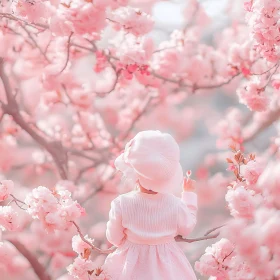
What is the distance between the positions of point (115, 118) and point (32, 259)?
1.62 m

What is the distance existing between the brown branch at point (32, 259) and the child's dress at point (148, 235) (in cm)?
68

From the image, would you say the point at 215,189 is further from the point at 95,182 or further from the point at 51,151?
the point at 51,151

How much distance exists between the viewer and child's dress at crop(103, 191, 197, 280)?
1.67 meters

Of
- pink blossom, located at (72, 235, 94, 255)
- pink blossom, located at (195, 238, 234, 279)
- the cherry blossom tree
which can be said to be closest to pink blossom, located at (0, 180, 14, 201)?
the cherry blossom tree

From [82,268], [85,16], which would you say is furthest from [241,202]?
[85,16]

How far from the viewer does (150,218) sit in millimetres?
1675

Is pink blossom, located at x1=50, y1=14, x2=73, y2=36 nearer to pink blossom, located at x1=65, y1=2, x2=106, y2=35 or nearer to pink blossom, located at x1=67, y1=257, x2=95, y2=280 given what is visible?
pink blossom, located at x1=65, y1=2, x2=106, y2=35

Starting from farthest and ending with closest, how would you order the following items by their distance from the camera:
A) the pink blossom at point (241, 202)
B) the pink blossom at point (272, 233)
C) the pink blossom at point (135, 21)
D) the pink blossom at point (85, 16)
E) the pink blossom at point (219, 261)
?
the pink blossom at point (135, 21) → the pink blossom at point (85, 16) → the pink blossom at point (219, 261) → the pink blossom at point (241, 202) → the pink blossom at point (272, 233)

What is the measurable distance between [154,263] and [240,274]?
0.30 metres

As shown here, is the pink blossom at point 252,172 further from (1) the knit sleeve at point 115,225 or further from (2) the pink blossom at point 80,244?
(2) the pink blossom at point 80,244

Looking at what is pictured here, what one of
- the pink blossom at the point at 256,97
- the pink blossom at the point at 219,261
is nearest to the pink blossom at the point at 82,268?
the pink blossom at the point at 219,261

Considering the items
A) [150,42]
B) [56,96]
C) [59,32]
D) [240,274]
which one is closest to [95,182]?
[56,96]

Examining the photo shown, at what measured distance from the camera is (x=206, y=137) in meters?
4.11

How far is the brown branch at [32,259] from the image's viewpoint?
226 centimetres
